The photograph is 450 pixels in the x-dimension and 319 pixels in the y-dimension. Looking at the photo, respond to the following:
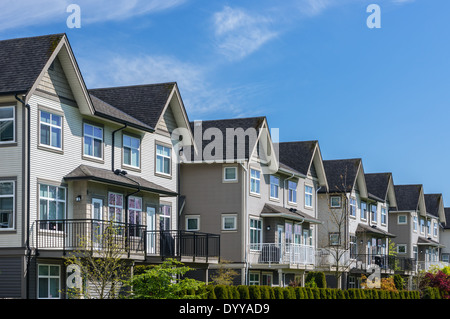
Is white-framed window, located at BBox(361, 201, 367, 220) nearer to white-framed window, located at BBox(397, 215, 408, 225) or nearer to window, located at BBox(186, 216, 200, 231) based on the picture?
white-framed window, located at BBox(397, 215, 408, 225)

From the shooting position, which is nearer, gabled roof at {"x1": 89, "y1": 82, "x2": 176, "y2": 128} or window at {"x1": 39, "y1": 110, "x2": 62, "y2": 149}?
window at {"x1": 39, "y1": 110, "x2": 62, "y2": 149}

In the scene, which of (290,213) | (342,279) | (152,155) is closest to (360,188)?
(342,279)

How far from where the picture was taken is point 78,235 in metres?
30.1

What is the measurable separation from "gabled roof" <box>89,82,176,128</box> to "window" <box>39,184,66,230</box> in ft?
24.8

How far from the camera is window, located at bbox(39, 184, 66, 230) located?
30.3m

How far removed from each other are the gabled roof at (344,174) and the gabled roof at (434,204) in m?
24.6

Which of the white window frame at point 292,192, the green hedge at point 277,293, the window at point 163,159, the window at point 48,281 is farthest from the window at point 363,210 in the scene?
the window at point 48,281

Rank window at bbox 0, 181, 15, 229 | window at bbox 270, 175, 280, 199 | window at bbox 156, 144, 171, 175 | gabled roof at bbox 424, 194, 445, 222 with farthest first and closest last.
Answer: gabled roof at bbox 424, 194, 445, 222
window at bbox 270, 175, 280, 199
window at bbox 156, 144, 171, 175
window at bbox 0, 181, 15, 229

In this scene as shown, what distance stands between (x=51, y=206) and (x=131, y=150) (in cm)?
667

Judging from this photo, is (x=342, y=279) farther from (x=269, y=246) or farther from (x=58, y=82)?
(x=58, y=82)

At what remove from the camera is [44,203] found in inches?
1198

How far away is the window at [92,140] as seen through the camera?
33156 millimetres

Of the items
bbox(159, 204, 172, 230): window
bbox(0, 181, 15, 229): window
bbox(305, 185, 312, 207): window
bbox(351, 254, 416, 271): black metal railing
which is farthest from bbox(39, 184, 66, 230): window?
bbox(351, 254, 416, 271): black metal railing
